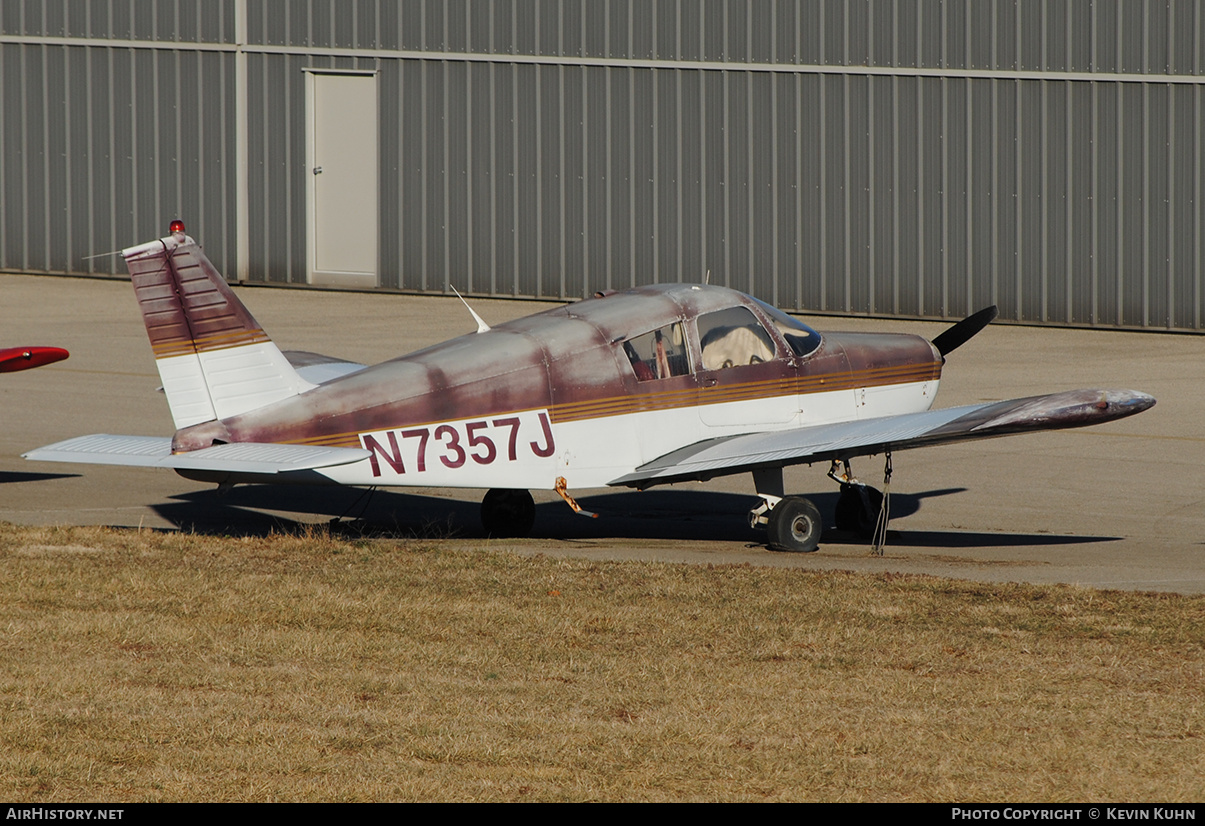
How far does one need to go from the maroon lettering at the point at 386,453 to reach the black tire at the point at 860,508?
4206 mm

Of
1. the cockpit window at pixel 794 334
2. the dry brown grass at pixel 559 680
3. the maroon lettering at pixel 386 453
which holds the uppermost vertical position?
the cockpit window at pixel 794 334

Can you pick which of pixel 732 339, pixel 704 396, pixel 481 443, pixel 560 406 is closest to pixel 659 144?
pixel 732 339

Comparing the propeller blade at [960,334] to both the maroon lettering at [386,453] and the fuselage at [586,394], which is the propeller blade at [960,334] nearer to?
the fuselage at [586,394]

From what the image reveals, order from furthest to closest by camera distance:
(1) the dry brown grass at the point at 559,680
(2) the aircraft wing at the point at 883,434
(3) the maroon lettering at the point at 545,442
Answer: (3) the maroon lettering at the point at 545,442 → (2) the aircraft wing at the point at 883,434 → (1) the dry brown grass at the point at 559,680

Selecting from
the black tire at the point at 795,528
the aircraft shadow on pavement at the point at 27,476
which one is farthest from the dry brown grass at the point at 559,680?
the aircraft shadow on pavement at the point at 27,476

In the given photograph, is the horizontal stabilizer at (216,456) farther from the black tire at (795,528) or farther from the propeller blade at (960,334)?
the propeller blade at (960,334)

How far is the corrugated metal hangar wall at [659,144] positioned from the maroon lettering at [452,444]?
18.4 meters

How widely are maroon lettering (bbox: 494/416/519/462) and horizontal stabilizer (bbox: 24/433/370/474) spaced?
3.92 feet

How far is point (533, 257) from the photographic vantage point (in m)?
33.2

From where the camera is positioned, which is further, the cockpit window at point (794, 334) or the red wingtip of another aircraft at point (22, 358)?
the red wingtip of another aircraft at point (22, 358)

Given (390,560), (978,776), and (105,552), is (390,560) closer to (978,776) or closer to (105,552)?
(105,552)

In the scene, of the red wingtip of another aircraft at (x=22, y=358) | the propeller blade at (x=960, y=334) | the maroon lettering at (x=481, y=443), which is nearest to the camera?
the maroon lettering at (x=481, y=443)

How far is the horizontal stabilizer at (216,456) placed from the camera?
12383mm

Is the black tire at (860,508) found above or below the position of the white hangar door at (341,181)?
below
